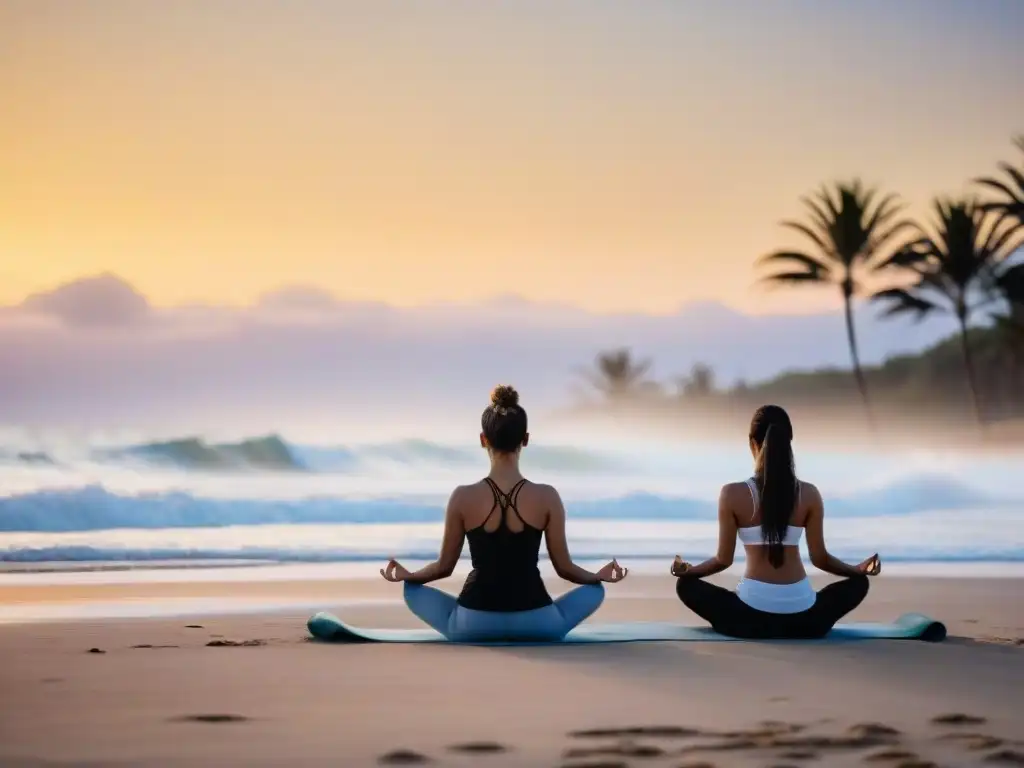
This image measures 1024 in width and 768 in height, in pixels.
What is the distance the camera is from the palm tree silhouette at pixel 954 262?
37.0 meters

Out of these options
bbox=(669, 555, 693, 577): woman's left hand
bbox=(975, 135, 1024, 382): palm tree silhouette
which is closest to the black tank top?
bbox=(669, 555, 693, 577): woman's left hand

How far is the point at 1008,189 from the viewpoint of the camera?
35000 mm

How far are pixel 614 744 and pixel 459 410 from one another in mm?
29410

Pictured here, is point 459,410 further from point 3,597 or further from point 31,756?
point 31,756

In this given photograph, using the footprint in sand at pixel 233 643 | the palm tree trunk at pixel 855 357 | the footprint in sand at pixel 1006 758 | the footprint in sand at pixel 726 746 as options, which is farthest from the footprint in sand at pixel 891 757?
the palm tree trunk at pixel 855 357

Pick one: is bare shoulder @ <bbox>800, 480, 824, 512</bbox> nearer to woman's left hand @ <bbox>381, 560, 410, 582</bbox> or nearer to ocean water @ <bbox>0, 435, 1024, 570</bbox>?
woman's left hand @ <bbox>381, 560, 410, 582</bbox>

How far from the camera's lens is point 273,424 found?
30812 mm

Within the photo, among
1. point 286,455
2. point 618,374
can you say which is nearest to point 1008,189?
point 618,374

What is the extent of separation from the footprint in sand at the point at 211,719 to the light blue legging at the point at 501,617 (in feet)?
5.78

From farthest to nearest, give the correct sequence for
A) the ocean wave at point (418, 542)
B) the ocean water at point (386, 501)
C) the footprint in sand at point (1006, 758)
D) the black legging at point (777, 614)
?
1. the ocean water at point (386, 501)
2. the ocean wave at point (418, 542)
3. the black legging at point (777, 614)
4. the footprint in sand at point (1006, 758)

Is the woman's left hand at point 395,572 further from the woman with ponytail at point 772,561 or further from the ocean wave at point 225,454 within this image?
the ocean wave at point 225,454

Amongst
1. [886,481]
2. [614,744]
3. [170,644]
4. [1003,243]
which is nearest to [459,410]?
[886,481]

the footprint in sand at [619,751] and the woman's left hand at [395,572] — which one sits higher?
the woman's left hand at [395,572]

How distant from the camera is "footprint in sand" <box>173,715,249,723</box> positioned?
4398 mm
